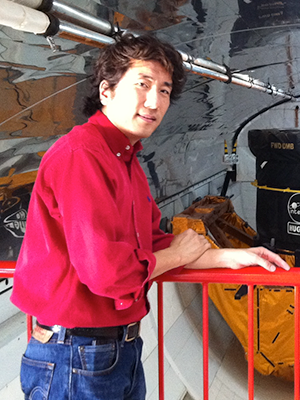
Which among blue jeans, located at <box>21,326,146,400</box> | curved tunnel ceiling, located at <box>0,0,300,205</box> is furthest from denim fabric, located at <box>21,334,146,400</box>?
curved tunnel ceiling, located at <box>0,0,300,205</box>

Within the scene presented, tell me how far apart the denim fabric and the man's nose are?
2.01 feet

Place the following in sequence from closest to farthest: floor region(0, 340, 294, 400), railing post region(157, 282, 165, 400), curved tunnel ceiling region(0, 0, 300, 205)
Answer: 1. railing post region(157, 282, 165, 400)
2. curved tunnel ceiling region(0, 0, 300, 205)
3. floor region(0, 340, 294, 400)

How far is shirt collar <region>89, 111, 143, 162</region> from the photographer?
1.14m

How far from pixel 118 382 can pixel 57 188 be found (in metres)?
0.51

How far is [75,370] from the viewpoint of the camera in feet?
3.47

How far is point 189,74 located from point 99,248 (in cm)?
254

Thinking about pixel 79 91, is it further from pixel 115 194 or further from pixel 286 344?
pixel 286 344

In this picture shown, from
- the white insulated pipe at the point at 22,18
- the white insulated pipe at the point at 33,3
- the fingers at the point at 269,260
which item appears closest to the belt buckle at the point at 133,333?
the fingers at the point at 269,260

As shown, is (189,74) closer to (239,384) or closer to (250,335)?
(250,335)

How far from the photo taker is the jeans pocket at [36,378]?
1.08m

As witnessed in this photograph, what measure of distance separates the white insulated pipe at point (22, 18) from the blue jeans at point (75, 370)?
839mm

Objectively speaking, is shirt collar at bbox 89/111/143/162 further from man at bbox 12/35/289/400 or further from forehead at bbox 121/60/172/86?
forehead at bbox 121/60/172/86

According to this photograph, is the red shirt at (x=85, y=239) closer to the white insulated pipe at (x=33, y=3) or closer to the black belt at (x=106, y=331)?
the black belt at (x=106, y=331)

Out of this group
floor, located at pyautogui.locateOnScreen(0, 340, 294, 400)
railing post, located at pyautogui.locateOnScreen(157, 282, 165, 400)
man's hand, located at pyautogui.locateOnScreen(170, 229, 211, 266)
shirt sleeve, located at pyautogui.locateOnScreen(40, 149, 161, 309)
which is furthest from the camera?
floor, located at pyautogui.locateOnScreen(0, 340, 294, 400)
